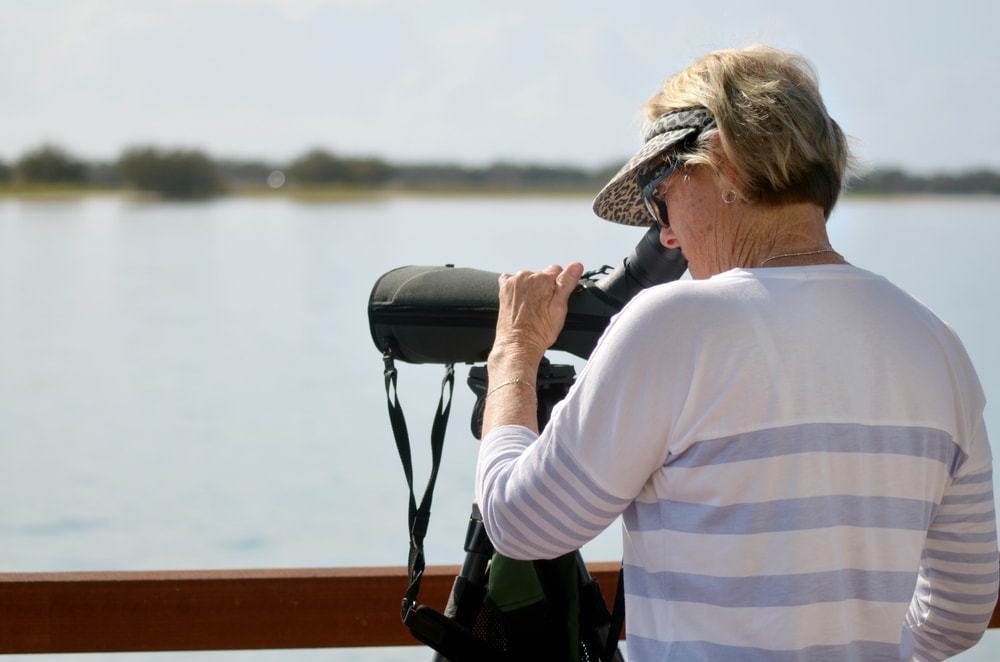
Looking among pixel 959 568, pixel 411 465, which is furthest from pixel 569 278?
pixel 959 568

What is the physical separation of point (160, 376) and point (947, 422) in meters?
6.02

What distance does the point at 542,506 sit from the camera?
95cm

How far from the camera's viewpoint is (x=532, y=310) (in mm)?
1132

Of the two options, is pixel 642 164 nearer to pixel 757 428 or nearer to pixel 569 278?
pixel 569 278

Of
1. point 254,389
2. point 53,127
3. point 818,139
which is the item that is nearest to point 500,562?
point 818,139

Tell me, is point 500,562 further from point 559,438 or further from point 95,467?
point 95,467

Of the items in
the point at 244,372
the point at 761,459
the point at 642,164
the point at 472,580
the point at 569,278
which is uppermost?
the point at 642,164

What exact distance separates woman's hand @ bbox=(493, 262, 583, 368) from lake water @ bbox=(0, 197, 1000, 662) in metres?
0.25

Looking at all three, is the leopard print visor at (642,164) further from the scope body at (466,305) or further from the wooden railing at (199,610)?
the wooden railing at (199,610)

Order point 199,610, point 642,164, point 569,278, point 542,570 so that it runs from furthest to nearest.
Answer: point 199,610
point 542,570
point 569,278
point 642,164

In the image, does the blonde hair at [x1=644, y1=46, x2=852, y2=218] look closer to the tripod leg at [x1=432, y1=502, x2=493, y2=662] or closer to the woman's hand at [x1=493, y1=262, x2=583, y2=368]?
the woman's hand at [x1=493, y1=262, x2=583, y2=368]

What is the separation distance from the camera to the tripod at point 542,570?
123cm

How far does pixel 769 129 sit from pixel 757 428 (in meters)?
0.26

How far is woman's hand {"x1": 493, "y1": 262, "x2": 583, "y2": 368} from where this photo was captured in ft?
3.64
